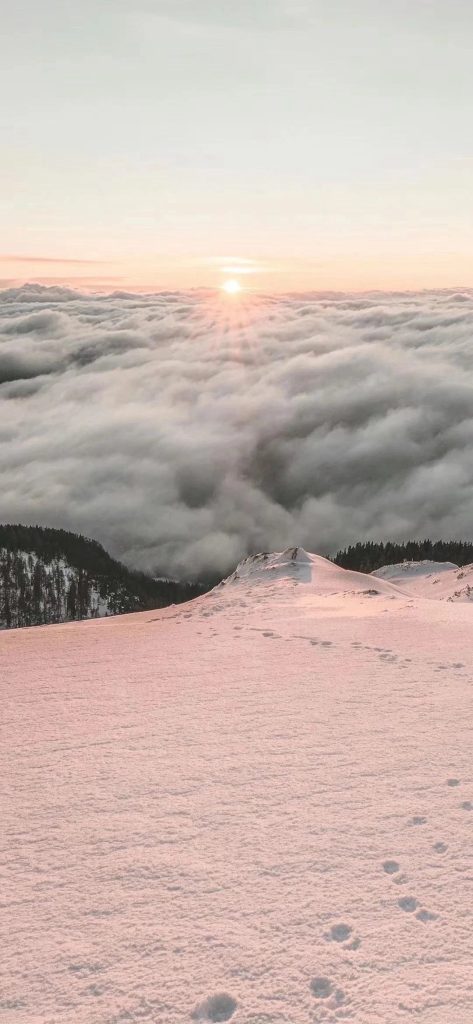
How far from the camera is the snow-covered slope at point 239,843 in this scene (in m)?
3.73

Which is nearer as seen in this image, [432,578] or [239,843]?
[239,843]

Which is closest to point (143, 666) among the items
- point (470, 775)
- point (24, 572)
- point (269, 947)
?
point (470, 775)

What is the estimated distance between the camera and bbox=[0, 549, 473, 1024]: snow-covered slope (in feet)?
12.2

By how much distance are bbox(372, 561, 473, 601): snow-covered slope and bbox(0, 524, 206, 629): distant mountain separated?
92.5 metres

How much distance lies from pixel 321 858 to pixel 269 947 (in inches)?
37.3

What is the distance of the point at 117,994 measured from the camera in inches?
146

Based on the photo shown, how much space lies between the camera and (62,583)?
150750mm

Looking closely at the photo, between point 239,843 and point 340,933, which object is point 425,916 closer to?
point 340,933

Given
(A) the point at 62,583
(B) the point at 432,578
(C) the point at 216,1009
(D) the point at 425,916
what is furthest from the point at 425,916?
(A) the point at 62,583

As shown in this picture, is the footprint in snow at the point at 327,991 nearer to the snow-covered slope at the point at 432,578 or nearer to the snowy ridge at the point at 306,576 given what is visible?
the snowy ridge at the point at 306,576

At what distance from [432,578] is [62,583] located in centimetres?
11797

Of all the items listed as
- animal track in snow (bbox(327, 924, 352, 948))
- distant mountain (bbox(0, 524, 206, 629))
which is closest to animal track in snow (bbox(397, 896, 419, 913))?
animal track in snow (bbox(327, 924, 352, 948))

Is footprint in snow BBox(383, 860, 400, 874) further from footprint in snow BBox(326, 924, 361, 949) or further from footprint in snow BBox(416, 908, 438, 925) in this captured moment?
footprint in snow BBox(326, 924, 361, 949)

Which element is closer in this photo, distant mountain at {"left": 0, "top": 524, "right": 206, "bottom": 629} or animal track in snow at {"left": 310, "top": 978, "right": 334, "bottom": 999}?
animal track in snow at {"left": 310, "top": 978, "right": 334, "bottom": 999}
